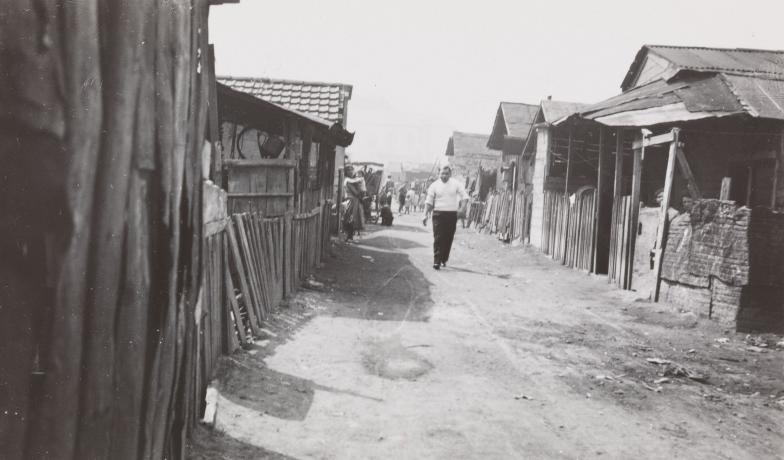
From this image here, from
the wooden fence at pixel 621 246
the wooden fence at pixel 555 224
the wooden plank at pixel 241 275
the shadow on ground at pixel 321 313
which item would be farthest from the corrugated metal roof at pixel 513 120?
the wooden plank at pixel 241 275

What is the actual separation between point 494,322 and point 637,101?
7059 millimetres

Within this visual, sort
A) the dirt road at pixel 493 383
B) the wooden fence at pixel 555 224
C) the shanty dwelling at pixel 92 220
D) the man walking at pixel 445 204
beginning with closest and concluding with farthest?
1. the shanty dwelling at pixel 92 220
2. the dirt road at pixel 493 383
3. the man walking at pixel 445 204
4. the wooden fence at pixel 555 224

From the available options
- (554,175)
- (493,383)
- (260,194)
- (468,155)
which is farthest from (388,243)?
(468,155)

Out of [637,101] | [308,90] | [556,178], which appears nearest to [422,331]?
[637,101]

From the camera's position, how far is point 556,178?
17.7 metres

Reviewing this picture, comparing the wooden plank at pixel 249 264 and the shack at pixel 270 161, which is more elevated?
the shack at pixel 270 161

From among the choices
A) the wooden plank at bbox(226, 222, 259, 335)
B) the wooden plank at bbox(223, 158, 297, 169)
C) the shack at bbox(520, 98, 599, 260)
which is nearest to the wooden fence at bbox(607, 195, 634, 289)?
the shack at bbox(520, 98, 599, 260)

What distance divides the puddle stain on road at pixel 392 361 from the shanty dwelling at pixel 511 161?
42.4ft

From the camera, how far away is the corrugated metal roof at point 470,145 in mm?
41469

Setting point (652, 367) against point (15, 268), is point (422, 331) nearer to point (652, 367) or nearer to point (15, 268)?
point (652, 367)

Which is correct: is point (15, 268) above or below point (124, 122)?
below

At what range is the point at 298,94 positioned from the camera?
14891 millimetres

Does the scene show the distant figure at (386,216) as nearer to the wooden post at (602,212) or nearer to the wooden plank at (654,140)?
the wooden post at (602,212)

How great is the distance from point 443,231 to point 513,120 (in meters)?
17.1
